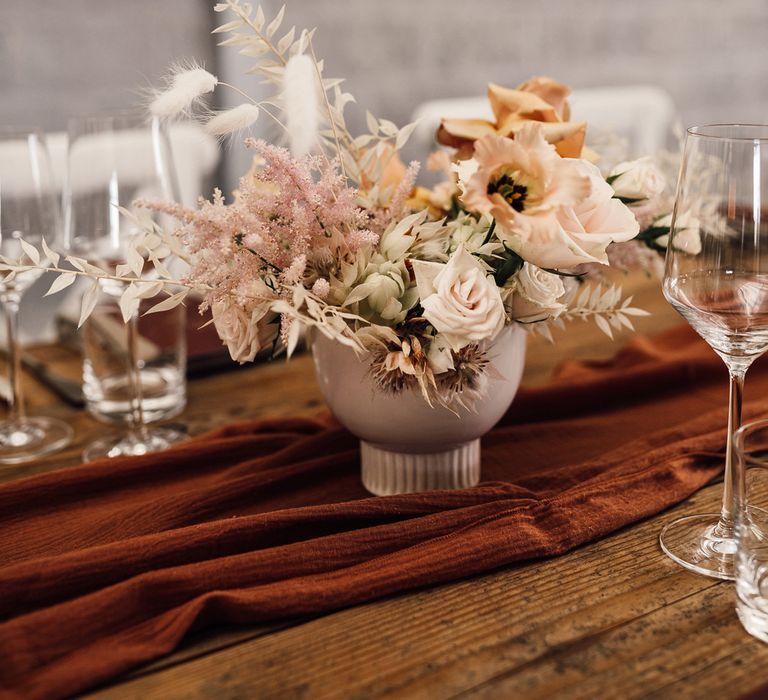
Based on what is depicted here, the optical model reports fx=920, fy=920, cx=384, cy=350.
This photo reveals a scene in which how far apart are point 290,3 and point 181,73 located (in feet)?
5.81

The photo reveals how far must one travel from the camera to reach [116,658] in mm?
586

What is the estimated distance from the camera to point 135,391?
986 mm

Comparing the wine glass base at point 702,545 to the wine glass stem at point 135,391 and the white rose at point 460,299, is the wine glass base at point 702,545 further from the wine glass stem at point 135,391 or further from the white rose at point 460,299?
the wine glass stem at point 135,391

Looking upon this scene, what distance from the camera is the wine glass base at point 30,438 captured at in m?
0.96

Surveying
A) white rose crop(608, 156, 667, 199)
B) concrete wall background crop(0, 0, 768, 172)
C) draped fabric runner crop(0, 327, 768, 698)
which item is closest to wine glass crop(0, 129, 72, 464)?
draped fabric runner crop(0, 327, 768, 698)

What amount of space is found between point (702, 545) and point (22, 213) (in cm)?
69

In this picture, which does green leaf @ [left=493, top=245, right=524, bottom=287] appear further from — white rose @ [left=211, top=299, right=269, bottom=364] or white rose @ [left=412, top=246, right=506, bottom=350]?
white rose @ [left=211, top=299, right=269, bottom=364]

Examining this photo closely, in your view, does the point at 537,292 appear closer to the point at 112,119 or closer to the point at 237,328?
the point at 237,328

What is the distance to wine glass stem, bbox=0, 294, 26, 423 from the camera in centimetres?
96

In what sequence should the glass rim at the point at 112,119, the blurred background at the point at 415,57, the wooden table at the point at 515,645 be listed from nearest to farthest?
the wooden table at the point at 515,645
the glass rim at the point at 112,119
the blurred background at the point at 415,57

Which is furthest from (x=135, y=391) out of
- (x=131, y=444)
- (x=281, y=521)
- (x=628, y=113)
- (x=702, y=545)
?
(x=628, y=113)

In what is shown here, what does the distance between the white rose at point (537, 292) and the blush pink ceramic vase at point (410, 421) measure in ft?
0.13

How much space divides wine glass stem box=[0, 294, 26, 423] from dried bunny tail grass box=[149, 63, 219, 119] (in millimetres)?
361

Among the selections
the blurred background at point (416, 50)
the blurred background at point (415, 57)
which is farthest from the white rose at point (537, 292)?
the blurred background at point (416, 50)
